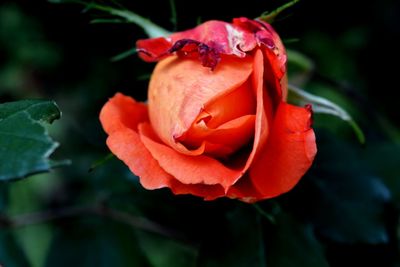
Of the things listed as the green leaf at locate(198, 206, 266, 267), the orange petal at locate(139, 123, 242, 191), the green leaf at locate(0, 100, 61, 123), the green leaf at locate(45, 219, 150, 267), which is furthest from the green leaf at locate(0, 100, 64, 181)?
the green leaf at locate(45, 219, 150, 267)

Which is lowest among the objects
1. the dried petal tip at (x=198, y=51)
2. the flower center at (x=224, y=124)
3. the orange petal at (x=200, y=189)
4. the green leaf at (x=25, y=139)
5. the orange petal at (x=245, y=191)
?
the orange petal at (x=245, y=191)

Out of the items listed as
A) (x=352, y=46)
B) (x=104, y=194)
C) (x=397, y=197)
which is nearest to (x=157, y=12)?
(x=104, y=194)

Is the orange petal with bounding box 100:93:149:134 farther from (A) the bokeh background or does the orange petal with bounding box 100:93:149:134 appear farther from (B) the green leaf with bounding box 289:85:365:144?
(B) the green leaf with bounding box 289:85:365:144

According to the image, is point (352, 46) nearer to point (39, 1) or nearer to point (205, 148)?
point (39, 1)

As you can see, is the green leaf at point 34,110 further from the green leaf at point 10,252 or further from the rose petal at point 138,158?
the green leaf at point 10,252

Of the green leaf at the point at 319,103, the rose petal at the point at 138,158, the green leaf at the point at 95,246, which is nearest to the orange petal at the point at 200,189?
the rose petal at the point at 138,158

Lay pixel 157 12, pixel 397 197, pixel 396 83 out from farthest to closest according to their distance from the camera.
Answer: pixel 396 83, pixel 397 197, pixel 157 12

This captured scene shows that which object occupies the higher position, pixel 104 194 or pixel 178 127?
pixel 178 127
